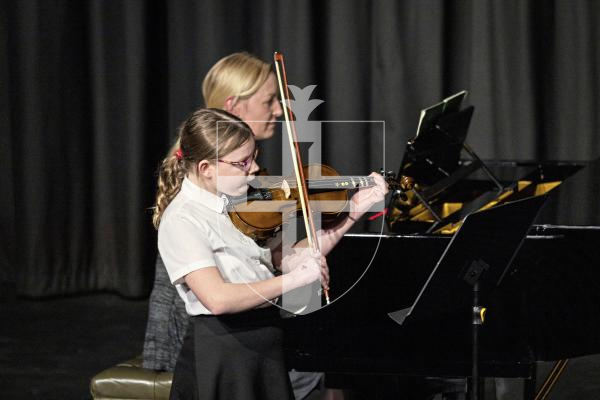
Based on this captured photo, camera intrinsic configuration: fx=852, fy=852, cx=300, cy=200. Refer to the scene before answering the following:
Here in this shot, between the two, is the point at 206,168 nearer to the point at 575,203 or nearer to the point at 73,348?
the point at 575,203

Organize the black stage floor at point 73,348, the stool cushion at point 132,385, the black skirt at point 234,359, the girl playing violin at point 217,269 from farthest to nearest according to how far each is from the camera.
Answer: the black stage floor at point 73,348 → the stool cushion at point 132,385 → the black skirt at point 234,359 → the girl playing violin at point 217,269

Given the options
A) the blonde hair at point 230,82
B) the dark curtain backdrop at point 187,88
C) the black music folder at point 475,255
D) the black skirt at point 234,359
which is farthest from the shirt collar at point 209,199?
the dark curtain backdrop at point 187,88

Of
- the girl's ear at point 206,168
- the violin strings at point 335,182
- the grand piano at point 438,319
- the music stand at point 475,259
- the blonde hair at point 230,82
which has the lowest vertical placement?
the grand piano at point 438,319

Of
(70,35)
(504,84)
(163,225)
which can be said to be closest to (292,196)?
(163,225)

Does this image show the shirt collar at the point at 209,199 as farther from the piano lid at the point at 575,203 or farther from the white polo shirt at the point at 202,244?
the piano lid at the point at 575,203

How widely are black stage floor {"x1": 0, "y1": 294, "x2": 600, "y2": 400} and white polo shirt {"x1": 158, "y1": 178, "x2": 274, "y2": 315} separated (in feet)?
5.02

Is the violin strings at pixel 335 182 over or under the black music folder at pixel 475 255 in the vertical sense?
over

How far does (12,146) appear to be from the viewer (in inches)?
193

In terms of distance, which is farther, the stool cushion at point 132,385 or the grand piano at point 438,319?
the stool cushion at point 132,385

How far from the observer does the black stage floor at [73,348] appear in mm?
3270

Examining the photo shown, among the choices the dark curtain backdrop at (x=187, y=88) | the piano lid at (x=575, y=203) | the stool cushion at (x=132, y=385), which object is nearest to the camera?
the stool cushion at (x=132, y=385)

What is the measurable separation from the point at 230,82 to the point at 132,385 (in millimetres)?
932

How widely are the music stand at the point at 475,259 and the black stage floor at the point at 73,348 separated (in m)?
1.19

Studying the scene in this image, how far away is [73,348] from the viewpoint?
3.88 m
